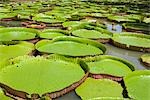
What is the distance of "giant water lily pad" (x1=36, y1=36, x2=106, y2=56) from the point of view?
354 centimetres

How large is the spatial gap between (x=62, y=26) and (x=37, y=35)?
1.22 metres

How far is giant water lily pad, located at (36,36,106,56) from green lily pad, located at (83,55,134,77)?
282 millimetres

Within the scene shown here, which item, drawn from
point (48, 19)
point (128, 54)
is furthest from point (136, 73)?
point (48, 19)

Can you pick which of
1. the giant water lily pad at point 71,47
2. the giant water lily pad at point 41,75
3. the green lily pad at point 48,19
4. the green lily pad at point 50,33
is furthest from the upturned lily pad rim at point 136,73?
the green lily pad at point 48,19

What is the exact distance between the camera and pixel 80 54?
3.46m

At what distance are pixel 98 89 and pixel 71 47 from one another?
1.39 meters

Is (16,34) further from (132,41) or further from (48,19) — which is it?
(132,41)

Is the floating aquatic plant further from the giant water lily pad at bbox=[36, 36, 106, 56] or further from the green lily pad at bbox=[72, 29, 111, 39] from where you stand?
the green lily pad at bbox=[72, 29, 111, 39]

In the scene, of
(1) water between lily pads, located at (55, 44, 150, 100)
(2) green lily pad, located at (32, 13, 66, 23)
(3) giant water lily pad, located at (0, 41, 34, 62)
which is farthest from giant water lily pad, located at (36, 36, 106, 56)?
(2) green lily pad, located at (32, 13, 66, 23)

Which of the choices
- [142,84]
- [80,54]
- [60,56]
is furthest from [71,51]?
[142,84]

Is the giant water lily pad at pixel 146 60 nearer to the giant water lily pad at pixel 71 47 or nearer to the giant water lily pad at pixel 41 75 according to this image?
the giant water lily pad at pixel 71 47

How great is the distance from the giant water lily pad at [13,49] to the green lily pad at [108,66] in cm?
87

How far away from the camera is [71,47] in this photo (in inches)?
148

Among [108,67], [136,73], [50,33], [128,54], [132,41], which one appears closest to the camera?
[136,73]
